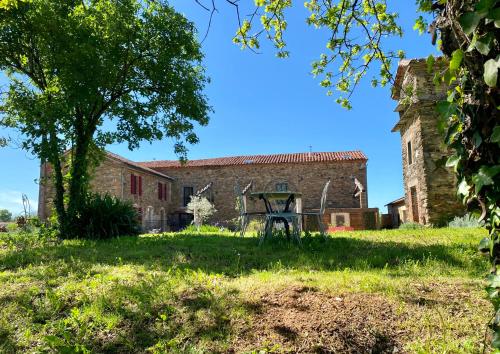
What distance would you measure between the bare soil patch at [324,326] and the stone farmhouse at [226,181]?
59.0ft

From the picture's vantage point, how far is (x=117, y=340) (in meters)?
2.34

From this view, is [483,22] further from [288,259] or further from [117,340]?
[288,259]

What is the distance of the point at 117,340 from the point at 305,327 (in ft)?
4.10

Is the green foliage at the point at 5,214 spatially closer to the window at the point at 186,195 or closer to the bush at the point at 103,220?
the window at the point at 186,195

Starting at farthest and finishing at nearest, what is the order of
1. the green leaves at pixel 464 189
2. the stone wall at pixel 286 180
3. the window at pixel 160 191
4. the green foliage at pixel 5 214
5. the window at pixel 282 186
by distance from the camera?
the green foliage at pixel 5 214
the window at pixel 160 191
the window at pixel 282 186
the stone wall at pixel 286 180
the green leaves at pixel 464 189

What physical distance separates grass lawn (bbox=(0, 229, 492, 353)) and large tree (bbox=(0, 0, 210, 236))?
216 inches

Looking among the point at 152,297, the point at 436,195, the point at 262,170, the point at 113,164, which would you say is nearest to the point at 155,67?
the point at 152,297

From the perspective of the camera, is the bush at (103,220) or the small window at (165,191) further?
the small window at (165,191)

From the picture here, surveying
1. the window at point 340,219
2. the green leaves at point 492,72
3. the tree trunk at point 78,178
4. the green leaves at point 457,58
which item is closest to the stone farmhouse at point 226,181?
the window at point 340,219

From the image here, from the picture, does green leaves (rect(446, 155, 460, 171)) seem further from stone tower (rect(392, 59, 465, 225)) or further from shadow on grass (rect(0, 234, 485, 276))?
stone tower (rect(392, 59, 465, 225))

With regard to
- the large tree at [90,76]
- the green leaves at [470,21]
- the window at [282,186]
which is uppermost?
the large tree at [90,76]

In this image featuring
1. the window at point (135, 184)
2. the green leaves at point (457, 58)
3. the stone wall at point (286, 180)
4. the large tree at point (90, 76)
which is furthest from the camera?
the stone wall at point (286, 180)

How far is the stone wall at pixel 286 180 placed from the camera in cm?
2219

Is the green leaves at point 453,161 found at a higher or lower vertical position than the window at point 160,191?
lower
